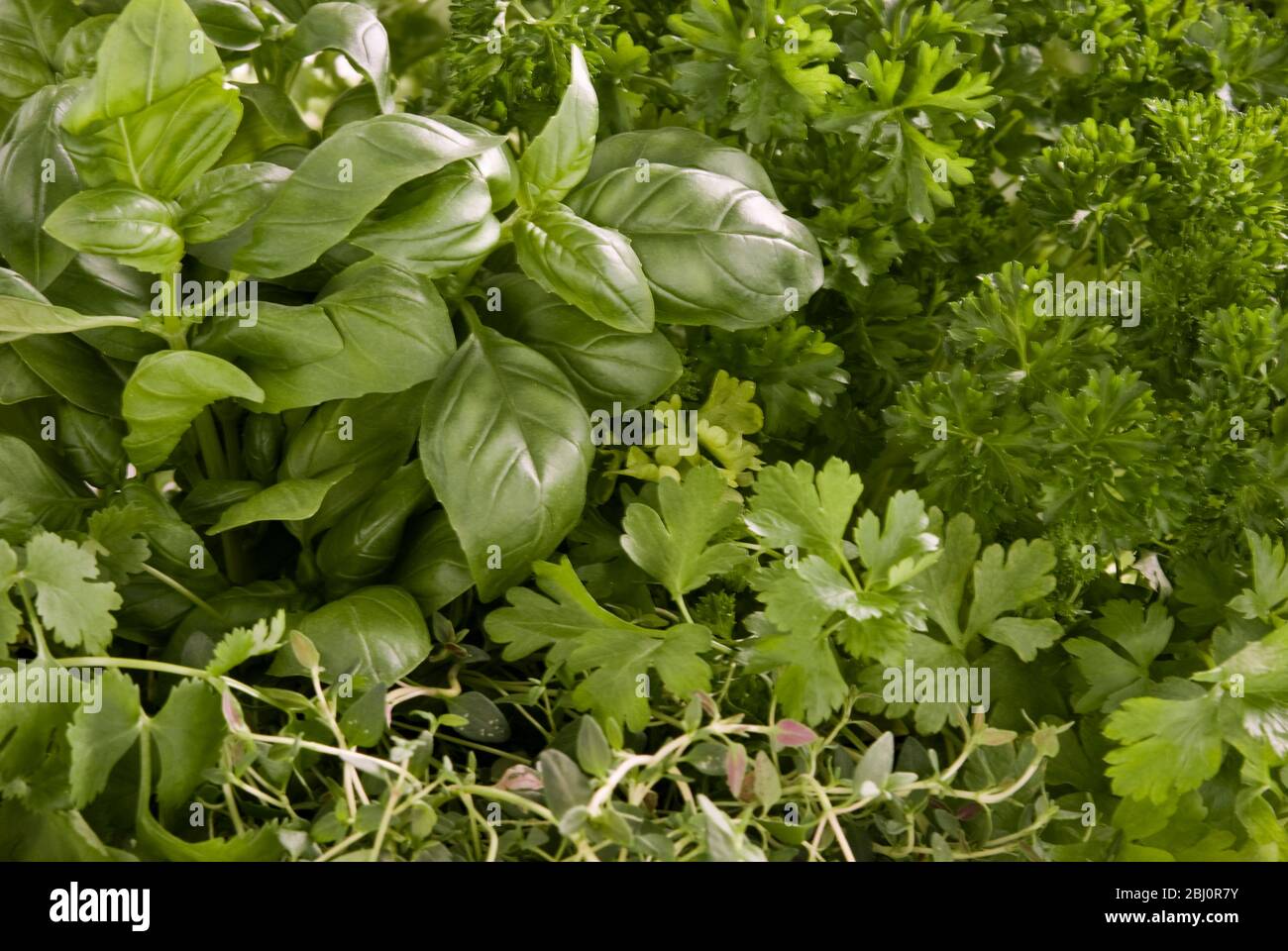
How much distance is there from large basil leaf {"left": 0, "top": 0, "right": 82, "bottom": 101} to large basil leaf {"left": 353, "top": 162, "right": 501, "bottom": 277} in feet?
0.94

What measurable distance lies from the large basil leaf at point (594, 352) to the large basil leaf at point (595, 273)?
35 mm

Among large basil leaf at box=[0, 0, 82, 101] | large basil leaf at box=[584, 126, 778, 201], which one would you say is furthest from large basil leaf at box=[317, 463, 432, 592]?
large basil leaf at box=[0, 0, 82, 101]

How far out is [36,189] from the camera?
643mm

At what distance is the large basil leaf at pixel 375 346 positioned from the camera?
0.62 meters

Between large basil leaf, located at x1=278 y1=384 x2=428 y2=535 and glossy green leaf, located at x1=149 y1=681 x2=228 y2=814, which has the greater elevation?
large basil leaf, located at x1=278 y1=384 x2=428 y2=535

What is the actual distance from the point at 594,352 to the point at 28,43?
417 mm

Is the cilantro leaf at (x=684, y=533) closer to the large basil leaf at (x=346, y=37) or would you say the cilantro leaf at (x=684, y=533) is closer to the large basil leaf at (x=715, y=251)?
the large basil leaf at (x=715, y=251)

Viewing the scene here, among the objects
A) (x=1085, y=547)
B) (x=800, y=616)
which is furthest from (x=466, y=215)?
(x=1085, y=547)

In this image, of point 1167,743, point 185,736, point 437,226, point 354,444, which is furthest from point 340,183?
point 1167,743

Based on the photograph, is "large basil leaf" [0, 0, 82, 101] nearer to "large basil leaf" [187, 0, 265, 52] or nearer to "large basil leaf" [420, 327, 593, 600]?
"large basil leaf" [187, 0, 265, 52]

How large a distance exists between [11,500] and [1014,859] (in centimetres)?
57

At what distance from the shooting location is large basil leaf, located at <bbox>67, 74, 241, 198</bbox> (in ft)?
1.92

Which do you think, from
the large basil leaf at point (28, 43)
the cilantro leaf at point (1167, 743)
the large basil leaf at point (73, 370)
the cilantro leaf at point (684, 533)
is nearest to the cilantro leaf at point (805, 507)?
the cilantro leaf at point (684, 533)

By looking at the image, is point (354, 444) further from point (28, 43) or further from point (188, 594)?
point (28, 43)
